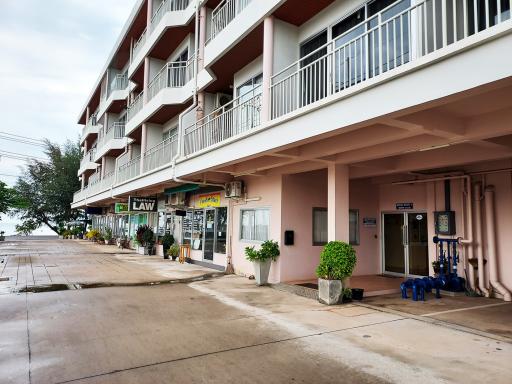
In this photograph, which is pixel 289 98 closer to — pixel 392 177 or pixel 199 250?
pixel 392 177

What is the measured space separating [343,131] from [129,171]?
1646 cm

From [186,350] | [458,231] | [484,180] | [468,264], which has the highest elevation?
[484,180]

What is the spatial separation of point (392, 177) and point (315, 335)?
7.66 metres

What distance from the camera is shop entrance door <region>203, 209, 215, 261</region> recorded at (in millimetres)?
15445

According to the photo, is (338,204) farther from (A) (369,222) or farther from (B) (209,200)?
(B) (209,200)

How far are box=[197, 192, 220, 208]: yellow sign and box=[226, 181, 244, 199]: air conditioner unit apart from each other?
161 cm

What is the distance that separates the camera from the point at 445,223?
10.2 metres

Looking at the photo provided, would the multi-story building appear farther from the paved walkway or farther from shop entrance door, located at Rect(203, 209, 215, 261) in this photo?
the paved walkway

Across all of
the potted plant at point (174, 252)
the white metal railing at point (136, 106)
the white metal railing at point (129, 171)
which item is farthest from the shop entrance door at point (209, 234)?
the white metal railing at point (136, 106)

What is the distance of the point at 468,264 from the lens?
9.62m

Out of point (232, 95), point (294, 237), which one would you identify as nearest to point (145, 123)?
point (232, 95)

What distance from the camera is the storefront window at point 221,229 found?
47.5ft

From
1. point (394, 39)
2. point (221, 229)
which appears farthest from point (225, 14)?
point (394, 39)

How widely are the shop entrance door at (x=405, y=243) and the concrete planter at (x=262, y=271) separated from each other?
459cm
